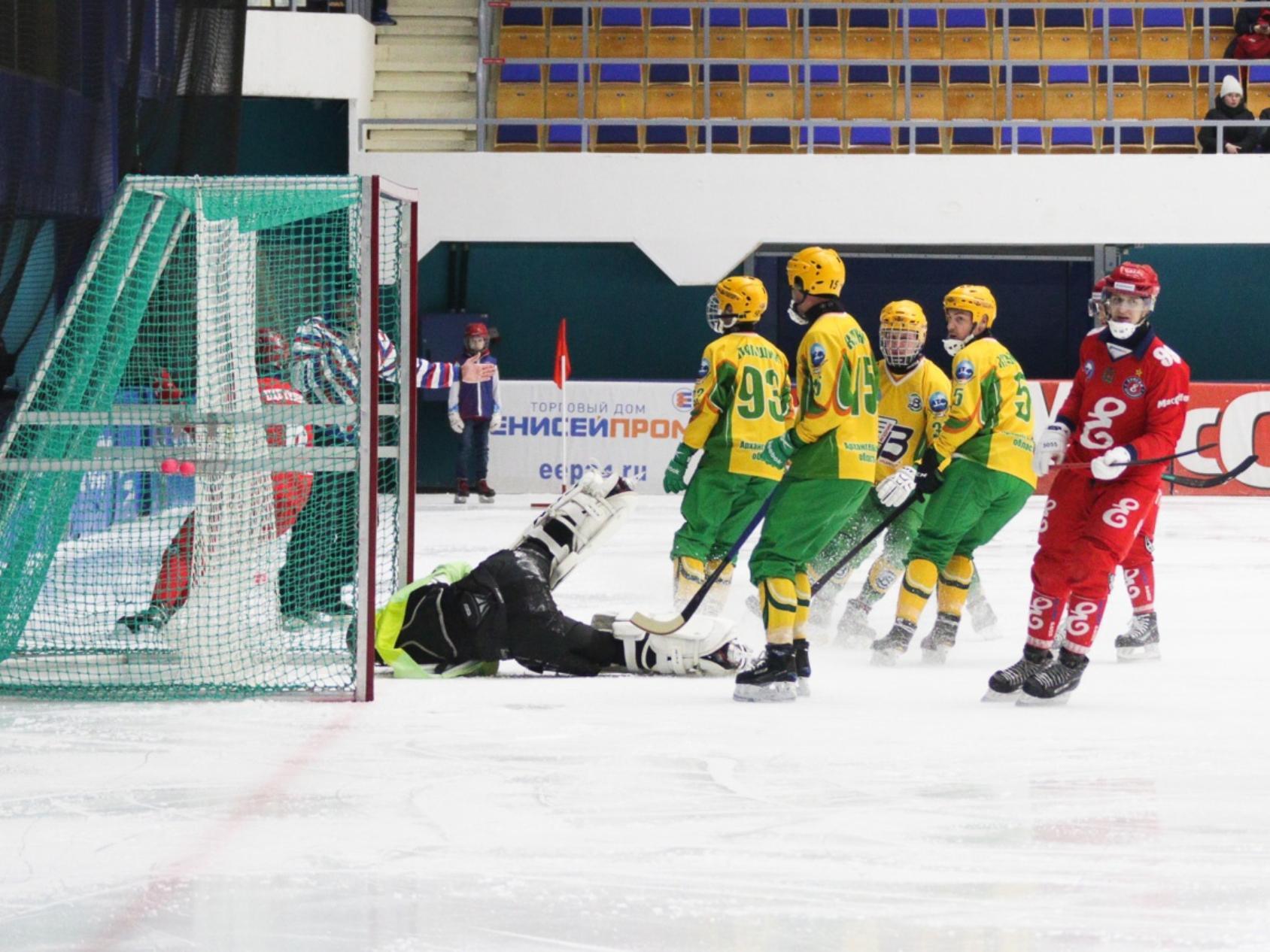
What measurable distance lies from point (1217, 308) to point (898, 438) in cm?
1236

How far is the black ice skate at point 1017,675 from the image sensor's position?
16.9 feet

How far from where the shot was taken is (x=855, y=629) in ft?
21.7

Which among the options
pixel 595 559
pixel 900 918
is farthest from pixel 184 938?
pixel 595 559

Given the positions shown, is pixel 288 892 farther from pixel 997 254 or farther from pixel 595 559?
pixel 997 254

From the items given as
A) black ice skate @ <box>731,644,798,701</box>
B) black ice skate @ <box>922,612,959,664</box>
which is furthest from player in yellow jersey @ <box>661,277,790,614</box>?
black ice skate @ <box>731,644,798,701</box>

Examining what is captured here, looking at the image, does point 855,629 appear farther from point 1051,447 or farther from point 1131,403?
point 1131,403

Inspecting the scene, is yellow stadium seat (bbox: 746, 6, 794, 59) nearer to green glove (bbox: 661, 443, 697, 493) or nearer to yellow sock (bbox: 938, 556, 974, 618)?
green glove (bbox: 661, 443, 697, 493)

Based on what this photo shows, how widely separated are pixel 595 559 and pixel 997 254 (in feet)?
30.2

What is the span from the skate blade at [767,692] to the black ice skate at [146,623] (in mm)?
1898

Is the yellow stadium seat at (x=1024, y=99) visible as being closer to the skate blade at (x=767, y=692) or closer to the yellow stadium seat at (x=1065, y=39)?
the yellow stadium seat at (x=1065, y=39)

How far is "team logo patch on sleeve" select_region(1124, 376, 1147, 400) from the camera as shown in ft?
16.6

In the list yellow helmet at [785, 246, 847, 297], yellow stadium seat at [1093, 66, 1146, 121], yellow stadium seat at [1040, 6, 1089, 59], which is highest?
yellow stadium seat at [1040, 6, 1089, 59]

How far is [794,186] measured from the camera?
601 inches

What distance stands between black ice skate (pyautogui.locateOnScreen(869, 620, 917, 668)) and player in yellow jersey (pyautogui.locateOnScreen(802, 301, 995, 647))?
428 mm
